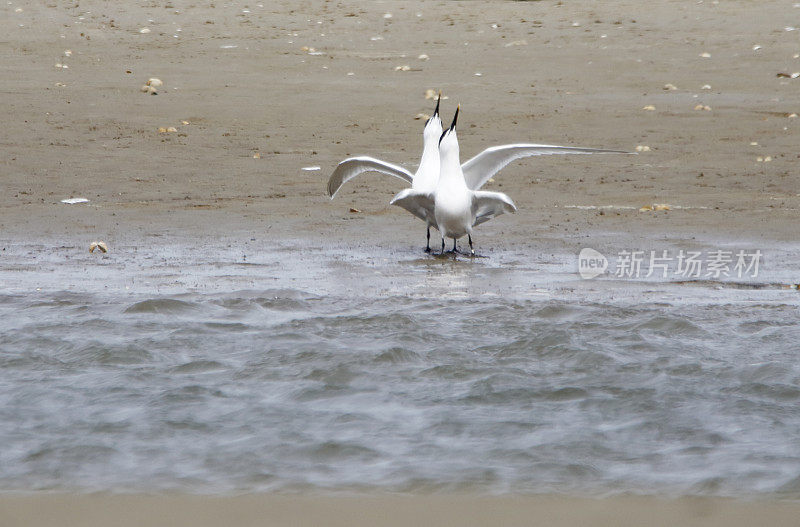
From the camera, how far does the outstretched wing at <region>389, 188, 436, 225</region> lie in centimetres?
766

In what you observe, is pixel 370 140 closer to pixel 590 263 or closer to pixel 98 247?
pixel 98 247

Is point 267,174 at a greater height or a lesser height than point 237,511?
greater

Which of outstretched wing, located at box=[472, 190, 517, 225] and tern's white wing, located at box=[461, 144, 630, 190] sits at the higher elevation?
tern's white wing, located at box=[461, 144, 630, 190]

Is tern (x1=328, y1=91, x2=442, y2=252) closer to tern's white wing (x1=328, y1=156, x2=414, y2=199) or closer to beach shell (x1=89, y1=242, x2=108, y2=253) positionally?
tern's white wing (x1=328, y1=156, x2=414, y2=199)

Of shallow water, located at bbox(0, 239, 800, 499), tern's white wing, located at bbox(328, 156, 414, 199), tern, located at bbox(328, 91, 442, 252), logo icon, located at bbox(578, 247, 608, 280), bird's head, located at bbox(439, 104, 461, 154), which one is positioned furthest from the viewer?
tern's white wing, located at bbox(328, 156, 414, 199)

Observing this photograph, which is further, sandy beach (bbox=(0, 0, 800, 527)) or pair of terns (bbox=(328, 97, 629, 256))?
pair of terns (bbox=(328, 97, 629, 256))

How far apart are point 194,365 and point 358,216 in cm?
387

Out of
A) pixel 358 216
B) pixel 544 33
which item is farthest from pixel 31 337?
pixel 544 33

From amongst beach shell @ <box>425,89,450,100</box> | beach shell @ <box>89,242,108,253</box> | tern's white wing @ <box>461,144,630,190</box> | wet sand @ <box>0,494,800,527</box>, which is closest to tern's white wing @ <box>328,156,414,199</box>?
tern's white wing @ <box>461,144,630,190</box>

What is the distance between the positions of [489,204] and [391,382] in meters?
3.02

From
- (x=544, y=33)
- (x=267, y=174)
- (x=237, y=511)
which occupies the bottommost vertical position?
(x=237, y=511)

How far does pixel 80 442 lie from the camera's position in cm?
410

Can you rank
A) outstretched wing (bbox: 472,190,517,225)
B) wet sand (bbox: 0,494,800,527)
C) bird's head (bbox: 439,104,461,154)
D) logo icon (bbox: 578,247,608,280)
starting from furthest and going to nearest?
1. bird's head (bbox: 439,104,461,154)
2. outstretched wing (bbox: 472,190,517,225)
3. logo icon (bbox: 578,247,608,280)
4. wet sand (bbox: 0,494,800,527)

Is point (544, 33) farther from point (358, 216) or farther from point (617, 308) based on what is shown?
point (617, 308)
